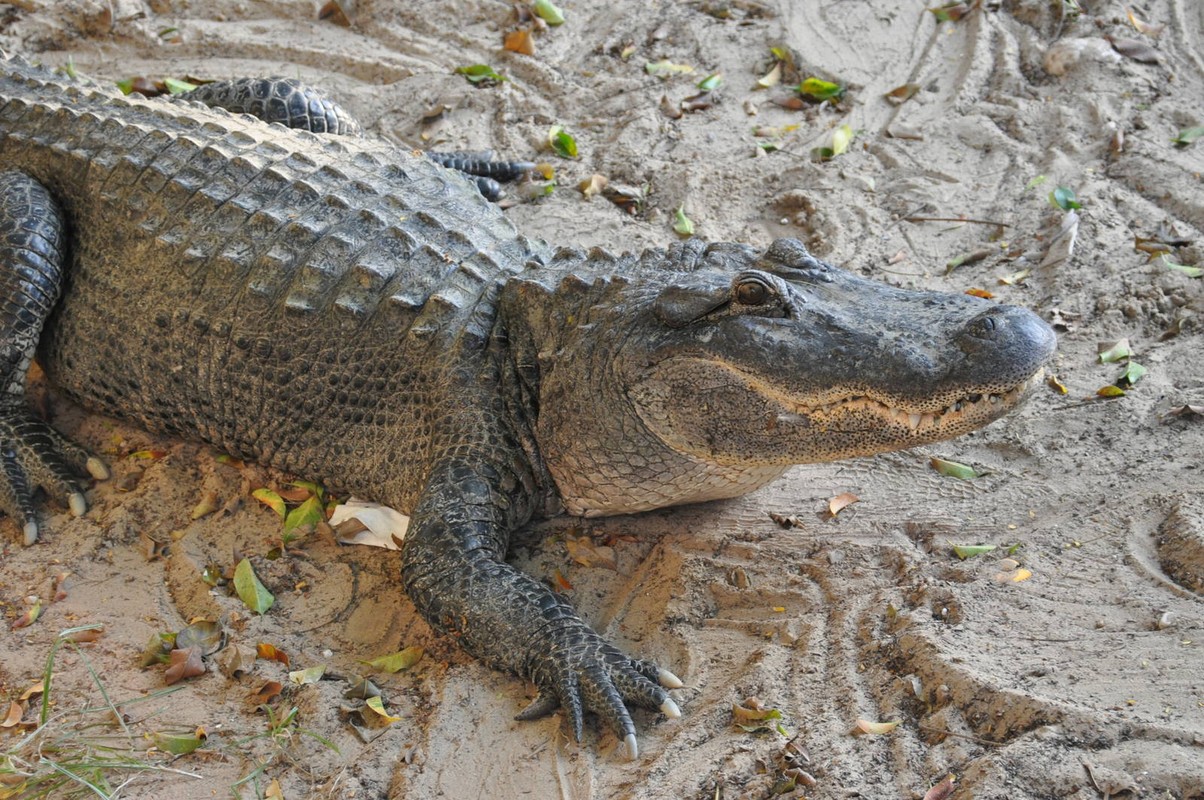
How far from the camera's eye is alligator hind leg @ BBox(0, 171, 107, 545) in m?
4.37

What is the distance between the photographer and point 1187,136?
567 centimetres

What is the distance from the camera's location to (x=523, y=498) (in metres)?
3.90

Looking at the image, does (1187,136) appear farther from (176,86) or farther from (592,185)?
(176,86)

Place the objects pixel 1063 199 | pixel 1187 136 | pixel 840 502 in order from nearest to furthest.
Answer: pixel 840 502 < pixel 1063 199 < pixel 1187 136

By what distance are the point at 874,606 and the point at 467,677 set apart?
4.53 ft

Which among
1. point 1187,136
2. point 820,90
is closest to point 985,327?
point 1187,136

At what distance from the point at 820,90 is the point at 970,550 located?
355cm

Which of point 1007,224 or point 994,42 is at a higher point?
point 994,42

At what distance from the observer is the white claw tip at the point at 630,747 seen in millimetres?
3164

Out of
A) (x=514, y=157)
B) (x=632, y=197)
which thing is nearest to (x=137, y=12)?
(x=514, y=157)

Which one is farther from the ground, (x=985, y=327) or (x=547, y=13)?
(x=985, y=327)

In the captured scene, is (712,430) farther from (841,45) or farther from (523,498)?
(841,45)

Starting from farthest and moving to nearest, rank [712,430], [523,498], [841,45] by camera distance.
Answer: [841,45]
[523,498]
[712,430]

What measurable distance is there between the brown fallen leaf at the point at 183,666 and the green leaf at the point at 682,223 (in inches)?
123
